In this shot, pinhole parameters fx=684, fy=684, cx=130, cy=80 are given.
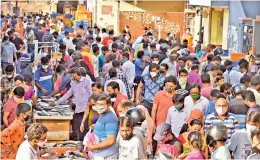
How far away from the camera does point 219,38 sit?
1256 inches

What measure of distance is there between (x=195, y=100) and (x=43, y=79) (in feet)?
14.2

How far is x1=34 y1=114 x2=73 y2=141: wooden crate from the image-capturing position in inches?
472

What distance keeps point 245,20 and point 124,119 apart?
18.1m

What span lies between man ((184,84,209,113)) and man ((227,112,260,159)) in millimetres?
1698

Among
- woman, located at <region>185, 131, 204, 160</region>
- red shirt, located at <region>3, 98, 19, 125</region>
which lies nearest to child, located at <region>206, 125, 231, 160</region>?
woman, located at <region>185, 131, 204, 160</region>

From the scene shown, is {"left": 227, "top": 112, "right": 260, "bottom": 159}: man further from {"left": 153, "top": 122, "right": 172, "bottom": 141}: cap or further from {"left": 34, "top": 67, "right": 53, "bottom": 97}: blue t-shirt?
{"left": 34, "top": 67, "right": 53, "bottom": 97}: blue t-shirt

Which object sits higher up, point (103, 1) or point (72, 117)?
point (103, 1)

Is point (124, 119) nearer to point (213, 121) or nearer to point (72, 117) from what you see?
point (213, 121)

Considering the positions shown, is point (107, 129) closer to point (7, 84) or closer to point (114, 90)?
point (114, 90)

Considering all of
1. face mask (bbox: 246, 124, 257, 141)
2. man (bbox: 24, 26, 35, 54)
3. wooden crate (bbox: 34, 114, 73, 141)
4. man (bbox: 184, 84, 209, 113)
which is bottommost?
wooden crate (bbox: 34, 114, 73, 141)

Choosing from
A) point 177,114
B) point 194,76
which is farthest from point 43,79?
point 177,114

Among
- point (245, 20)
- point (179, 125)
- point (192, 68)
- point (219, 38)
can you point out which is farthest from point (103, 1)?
point (179, 125)

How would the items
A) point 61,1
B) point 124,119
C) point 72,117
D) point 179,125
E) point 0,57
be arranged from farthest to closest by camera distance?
point 61,1 → point 0,57 → point 72,117 → point 179,125 → point 124,119

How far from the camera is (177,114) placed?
383 inches
